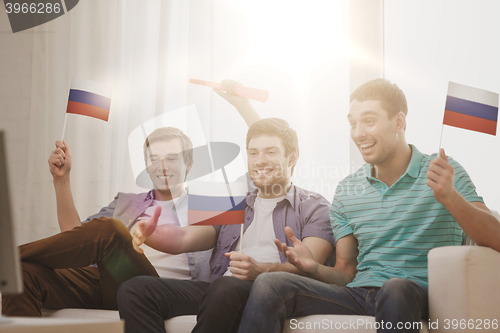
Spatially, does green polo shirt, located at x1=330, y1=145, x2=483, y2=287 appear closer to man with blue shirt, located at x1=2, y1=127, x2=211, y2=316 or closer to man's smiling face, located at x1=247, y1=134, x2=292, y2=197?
man's smiling face, located at x1=247, y1=134, x2=292, y2=197

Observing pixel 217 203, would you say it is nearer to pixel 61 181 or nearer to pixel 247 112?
pixel 247 112

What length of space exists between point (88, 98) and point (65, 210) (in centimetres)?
52

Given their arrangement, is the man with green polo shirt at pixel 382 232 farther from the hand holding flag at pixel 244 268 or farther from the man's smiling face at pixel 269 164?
the man's smiling face at pixel 269 164

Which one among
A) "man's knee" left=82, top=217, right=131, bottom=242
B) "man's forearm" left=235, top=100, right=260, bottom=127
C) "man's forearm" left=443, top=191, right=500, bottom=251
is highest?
"man's forearm" left=235, top=100, right=260, bottom=127

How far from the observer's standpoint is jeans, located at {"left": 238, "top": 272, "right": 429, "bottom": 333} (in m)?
1.15

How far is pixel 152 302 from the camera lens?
1.40 m

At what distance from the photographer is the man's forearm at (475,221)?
1.25 metres

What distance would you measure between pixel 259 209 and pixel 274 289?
54 centimetres

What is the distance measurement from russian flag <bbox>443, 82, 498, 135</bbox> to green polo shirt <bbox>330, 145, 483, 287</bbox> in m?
0.14

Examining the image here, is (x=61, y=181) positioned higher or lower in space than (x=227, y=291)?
higher

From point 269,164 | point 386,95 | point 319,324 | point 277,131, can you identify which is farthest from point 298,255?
point 386,95

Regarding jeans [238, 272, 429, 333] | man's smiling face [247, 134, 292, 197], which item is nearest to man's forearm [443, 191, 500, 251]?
jeans [238, 272, 429, 333]

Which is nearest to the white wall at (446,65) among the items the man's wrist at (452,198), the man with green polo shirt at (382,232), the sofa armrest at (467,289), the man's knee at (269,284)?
the man with green polo shirt at (382,232)

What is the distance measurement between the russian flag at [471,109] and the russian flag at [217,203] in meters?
0.77
